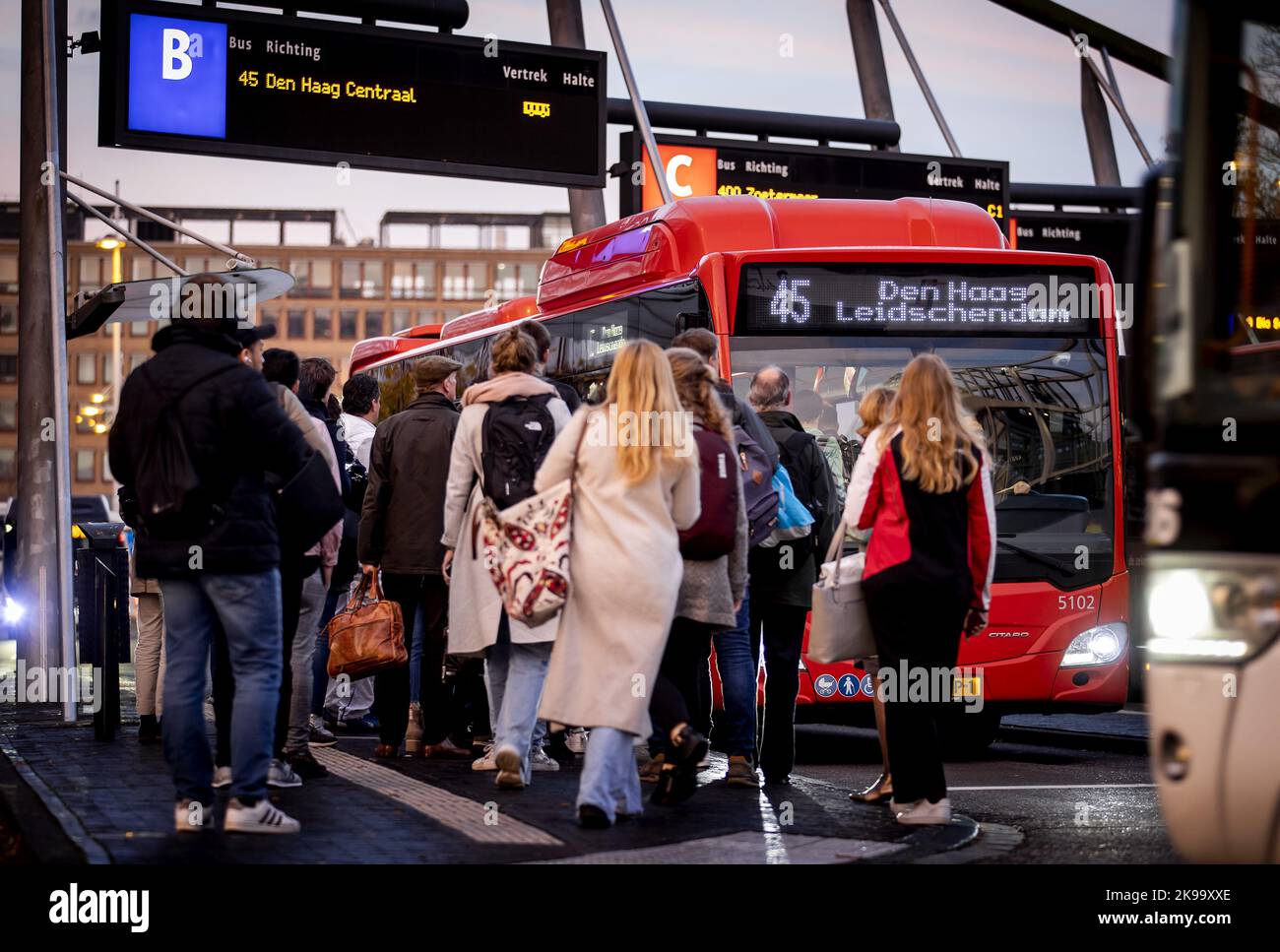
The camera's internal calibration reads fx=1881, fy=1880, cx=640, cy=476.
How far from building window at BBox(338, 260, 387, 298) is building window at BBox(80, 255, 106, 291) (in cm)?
Answer: 1546

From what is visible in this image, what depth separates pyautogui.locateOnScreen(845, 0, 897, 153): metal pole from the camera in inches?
882

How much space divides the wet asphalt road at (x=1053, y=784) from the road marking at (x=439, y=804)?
5.40ft

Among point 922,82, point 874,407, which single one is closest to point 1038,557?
point 874,407

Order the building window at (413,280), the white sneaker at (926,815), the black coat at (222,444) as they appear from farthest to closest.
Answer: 1. the building window at (413,280)
2. the white sneaker at (926,815)
3. the black coat at (222,444)

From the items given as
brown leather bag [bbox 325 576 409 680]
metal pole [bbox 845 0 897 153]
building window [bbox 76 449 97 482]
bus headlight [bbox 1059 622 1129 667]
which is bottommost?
building window [bbox 76 449 97 482]

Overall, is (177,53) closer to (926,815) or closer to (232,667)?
(232,667)

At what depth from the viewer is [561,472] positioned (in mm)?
7094

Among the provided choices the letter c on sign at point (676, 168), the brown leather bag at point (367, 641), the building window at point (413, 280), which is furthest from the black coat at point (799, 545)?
the building window at point (413, 280)

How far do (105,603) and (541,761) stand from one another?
272 cm

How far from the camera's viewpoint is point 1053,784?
380 inches

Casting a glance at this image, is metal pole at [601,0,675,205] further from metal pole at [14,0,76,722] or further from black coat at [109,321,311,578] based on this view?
black coat at [109,321,311,578]

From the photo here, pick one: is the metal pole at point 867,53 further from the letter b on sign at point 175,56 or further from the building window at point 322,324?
the building window at point 322,324

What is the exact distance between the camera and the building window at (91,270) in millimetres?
115250

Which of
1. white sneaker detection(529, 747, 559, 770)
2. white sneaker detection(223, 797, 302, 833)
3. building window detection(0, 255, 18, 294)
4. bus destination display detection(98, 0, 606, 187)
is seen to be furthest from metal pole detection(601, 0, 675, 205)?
building window detection(0, 255, 18, 294)
